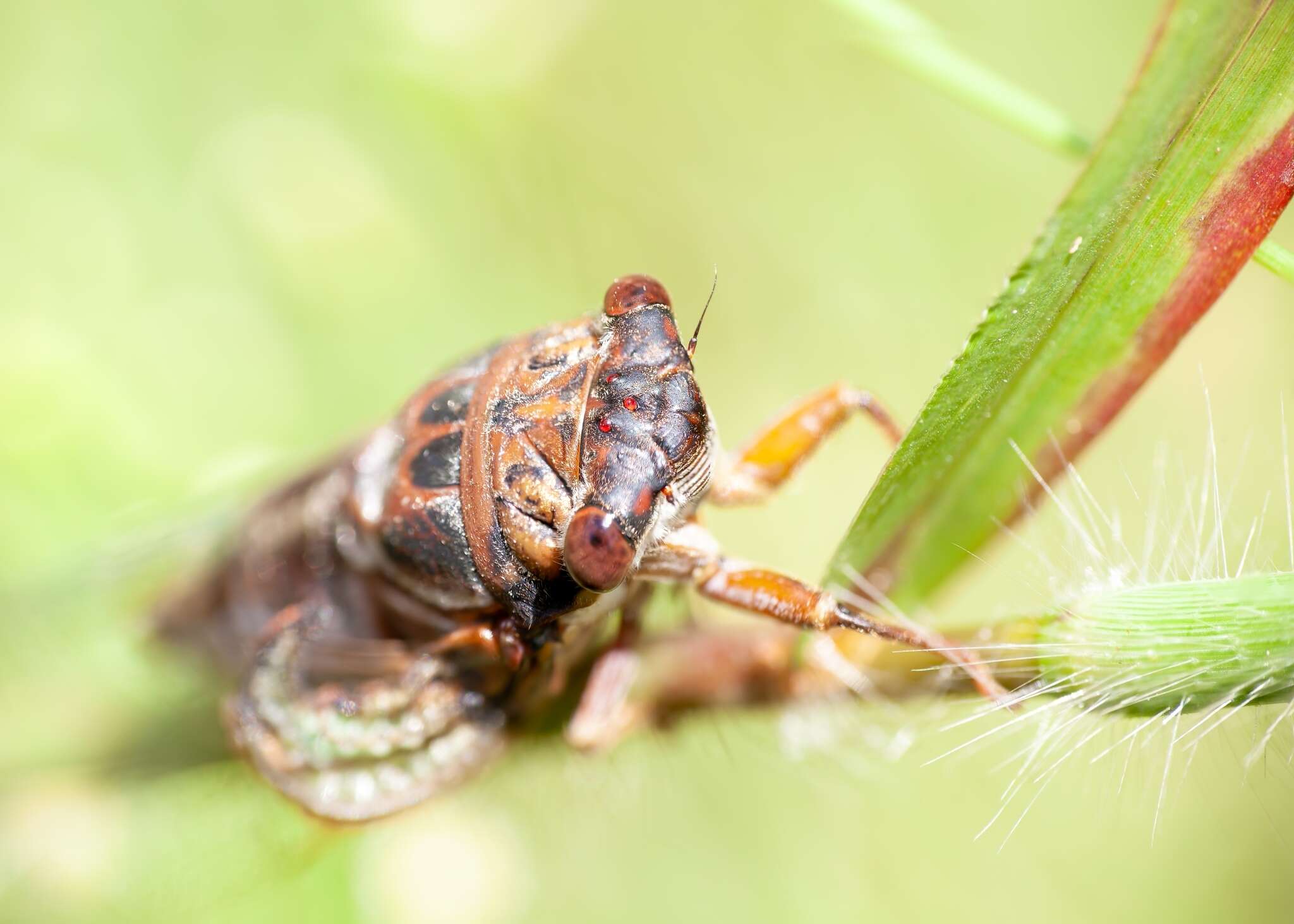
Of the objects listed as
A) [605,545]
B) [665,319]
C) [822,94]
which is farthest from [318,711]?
[822,94]

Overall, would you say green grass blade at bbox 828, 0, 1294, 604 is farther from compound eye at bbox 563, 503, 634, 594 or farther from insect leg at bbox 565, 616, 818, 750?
insect leg at bbox 565, 616, 818, 750

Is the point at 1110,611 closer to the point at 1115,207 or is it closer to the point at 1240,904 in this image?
the point at 1115,207

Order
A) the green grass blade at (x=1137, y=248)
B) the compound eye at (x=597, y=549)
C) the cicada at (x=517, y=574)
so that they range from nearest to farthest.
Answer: the green grass blade at (x=1137, y=248) → the compound eye at (x=597, y=549) → the cicada at (x=517, y=574)

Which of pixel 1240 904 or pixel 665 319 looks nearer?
pixel 665 319

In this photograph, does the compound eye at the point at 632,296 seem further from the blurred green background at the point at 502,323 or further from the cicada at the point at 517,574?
the blurred green background at the point at 502,323

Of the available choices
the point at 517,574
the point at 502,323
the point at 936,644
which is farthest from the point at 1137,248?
the point at 502,323

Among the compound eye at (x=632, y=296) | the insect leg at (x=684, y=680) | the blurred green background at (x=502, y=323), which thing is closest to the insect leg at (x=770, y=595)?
the insect leg at (x=684, y=680)

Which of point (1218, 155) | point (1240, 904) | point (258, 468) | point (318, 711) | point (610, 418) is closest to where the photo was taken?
point (1218, 155)

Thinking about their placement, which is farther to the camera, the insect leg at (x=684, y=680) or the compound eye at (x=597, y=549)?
the insect leg at (x=684, y=680)

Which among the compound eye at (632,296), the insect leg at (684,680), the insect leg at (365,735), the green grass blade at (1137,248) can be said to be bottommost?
the insect leg at (365,735)
